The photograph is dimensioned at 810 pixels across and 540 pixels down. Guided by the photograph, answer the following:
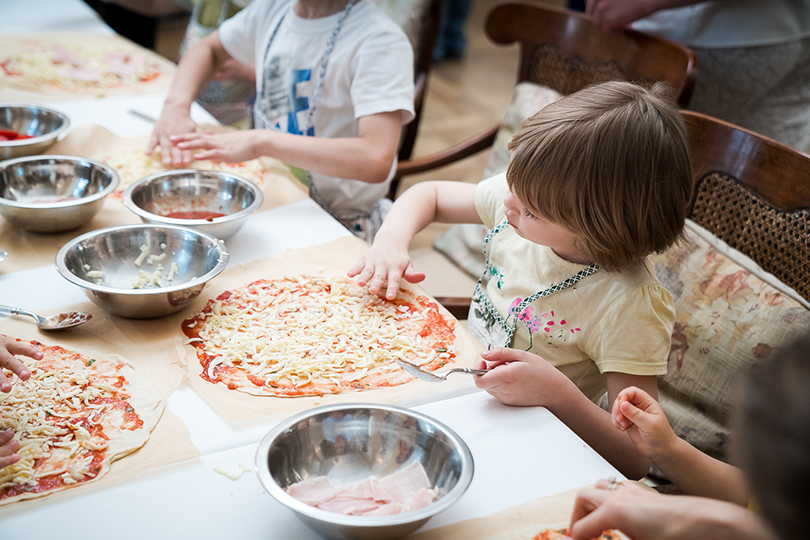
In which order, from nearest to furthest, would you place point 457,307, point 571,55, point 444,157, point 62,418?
point 62,418 < point 457,307 < point 571,55 < point 444,157

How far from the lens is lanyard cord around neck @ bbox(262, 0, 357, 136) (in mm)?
1658

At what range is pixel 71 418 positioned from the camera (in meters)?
0.86

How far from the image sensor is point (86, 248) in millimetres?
1156

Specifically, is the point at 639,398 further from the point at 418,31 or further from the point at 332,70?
the point at 418,31

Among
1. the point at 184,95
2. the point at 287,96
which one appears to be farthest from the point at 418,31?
the point at 184,95

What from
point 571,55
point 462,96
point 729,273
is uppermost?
point 571,55

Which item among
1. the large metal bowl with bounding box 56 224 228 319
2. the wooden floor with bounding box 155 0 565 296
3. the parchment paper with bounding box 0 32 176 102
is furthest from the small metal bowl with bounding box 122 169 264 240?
the wooden floor with bounding box 155 0 565 296

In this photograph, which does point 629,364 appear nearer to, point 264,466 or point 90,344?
point 264,466

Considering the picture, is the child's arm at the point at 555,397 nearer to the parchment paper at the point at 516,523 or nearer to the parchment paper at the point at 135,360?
the parchment paper at the point at 516,523

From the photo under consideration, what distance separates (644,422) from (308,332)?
53 centimetres

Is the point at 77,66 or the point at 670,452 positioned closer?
the point at 670,452

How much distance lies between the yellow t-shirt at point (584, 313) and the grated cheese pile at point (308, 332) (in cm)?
20

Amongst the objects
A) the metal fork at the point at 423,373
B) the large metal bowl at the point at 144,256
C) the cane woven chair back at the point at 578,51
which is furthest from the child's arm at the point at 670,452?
the cane woven chair back at the point at 578,51

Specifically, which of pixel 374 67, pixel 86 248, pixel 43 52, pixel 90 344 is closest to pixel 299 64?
pixel 374 67
